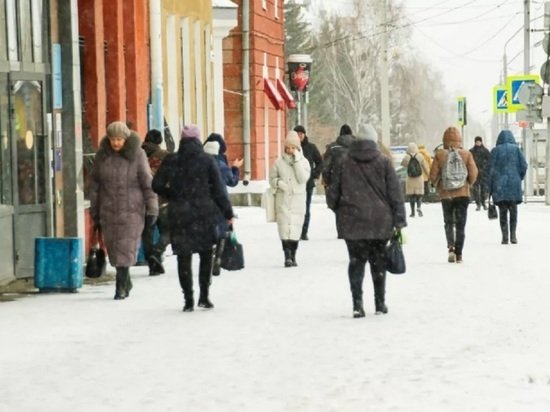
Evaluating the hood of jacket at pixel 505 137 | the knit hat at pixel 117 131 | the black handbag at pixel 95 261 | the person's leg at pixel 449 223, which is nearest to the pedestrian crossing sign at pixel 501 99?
the hood of jacket at pixel 505 137

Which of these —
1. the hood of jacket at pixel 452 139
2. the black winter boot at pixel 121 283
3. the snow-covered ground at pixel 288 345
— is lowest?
the snow-covered ground at pixel 288 345

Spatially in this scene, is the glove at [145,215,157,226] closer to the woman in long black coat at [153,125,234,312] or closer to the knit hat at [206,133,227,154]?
the woman in long black coat at [153,125,234,312]

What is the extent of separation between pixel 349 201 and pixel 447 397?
4.51 meters

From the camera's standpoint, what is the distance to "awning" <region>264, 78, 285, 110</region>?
41156mm

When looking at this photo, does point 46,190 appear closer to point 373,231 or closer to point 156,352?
point 373,231

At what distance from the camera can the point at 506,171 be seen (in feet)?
75.3

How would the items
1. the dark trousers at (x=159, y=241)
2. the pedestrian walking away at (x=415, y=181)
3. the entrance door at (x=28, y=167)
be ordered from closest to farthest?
the entrance door at (x=28, y=167) → the dark trousers at (x=159, y=241) → the pedestrian walking away at (x=415, y=181)

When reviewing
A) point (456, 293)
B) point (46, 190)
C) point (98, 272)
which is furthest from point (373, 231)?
point (46, 190)

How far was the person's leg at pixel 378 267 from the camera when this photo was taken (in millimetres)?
13367

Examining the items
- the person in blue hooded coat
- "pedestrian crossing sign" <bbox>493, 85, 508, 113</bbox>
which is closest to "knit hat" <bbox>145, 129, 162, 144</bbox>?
the person in blue hooded coat

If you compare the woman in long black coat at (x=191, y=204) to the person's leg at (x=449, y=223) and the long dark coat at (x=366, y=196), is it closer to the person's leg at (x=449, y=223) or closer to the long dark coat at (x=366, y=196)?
the long dark coat at (x=366, y=196)

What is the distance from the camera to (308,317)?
1330cm

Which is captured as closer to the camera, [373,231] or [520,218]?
[373,231]

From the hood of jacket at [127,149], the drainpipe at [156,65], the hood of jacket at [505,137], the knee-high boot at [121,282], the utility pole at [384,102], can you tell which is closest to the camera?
the hood of jacket at [127,149]
